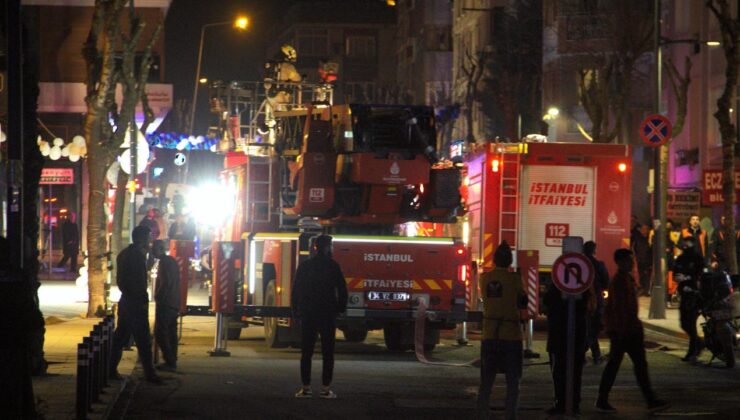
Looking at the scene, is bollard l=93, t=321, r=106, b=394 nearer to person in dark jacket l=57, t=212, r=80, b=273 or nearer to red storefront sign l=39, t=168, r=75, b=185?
person in dark jacket l=57, t=212, r=80, b=273

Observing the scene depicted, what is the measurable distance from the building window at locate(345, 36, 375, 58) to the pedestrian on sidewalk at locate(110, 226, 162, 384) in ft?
317

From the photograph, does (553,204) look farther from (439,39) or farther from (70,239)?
(439,39)

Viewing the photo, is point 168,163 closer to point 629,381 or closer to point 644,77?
point 644,77

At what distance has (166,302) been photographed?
764 inches

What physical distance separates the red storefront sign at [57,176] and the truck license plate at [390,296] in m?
29.0

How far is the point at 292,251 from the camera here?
21297mm

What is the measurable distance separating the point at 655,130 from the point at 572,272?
15.4 m

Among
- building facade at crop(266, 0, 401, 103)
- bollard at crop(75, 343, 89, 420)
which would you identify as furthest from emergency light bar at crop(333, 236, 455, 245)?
building facade at crop(266, 0, 401, 103)

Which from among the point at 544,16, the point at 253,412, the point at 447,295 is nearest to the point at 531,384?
the point at 447,295

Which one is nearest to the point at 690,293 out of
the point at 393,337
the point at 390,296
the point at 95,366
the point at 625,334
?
the point at 390,296

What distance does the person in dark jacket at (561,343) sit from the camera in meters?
15.2

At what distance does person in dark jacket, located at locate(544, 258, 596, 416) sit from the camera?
1521 cm

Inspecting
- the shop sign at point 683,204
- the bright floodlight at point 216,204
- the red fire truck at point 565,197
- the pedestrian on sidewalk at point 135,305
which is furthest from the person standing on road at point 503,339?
the shop sign at point 683,204

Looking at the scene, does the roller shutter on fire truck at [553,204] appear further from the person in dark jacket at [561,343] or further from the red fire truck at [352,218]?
the person in dark jacket at [561,343]
